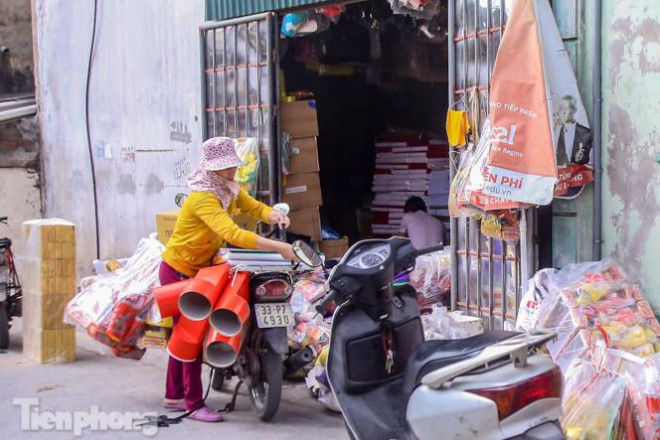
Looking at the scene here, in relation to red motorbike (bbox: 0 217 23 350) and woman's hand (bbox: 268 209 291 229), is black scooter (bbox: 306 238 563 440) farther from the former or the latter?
red motorbike (bbox: 0 217 23 350)

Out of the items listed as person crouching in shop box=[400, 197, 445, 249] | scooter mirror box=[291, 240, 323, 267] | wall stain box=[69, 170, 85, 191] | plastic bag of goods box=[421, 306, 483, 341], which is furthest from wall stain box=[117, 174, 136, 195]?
scooter mirror box=[291, 240, 323, 267]

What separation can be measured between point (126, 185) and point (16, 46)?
4.05 meters

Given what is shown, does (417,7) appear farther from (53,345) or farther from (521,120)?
(53,345)

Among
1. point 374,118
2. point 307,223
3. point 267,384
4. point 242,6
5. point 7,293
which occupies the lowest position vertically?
point 267,384

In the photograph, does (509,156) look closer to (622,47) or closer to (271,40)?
(622,47)

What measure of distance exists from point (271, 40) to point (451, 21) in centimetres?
210

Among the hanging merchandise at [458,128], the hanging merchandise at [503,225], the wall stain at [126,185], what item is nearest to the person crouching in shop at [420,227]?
the hanging merchandise at [458,128]

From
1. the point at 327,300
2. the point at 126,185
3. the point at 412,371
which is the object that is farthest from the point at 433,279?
the point at 126,185

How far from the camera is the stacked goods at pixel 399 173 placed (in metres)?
9.50

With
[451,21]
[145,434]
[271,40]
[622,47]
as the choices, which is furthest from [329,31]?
[145,434]

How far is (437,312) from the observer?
5848mm

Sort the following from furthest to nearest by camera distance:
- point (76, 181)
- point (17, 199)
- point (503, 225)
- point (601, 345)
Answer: point (17, 199), point (76, 181), point (503, 225), point (601, 345)

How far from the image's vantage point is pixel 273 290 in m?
5.32

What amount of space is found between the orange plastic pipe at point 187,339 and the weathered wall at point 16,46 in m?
8.51
